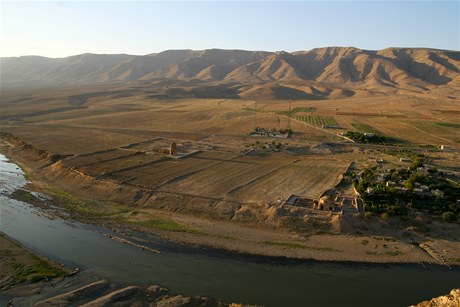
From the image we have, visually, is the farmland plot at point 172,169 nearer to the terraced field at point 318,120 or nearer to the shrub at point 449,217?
the shrub at point 449,217

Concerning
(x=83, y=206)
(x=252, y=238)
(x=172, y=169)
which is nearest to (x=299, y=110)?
(x=172, y=169)

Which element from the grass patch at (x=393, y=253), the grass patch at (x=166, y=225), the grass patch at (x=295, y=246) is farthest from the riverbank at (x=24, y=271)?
the grass patch at (x=393, y=253)

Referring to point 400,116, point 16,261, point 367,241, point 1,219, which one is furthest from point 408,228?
point 400,116

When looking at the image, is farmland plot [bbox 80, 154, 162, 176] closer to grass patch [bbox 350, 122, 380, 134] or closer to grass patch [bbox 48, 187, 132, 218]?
grass patch [bbox 48, 187, 132, 218]

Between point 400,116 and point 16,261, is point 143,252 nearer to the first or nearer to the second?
point 16,261

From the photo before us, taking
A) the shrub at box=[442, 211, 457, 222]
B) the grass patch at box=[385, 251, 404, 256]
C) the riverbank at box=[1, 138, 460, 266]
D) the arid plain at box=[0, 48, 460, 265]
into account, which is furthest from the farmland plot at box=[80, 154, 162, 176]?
the shrub at box=[442, 211, 457, 222]

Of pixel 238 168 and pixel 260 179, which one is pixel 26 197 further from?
pixel 260 179
